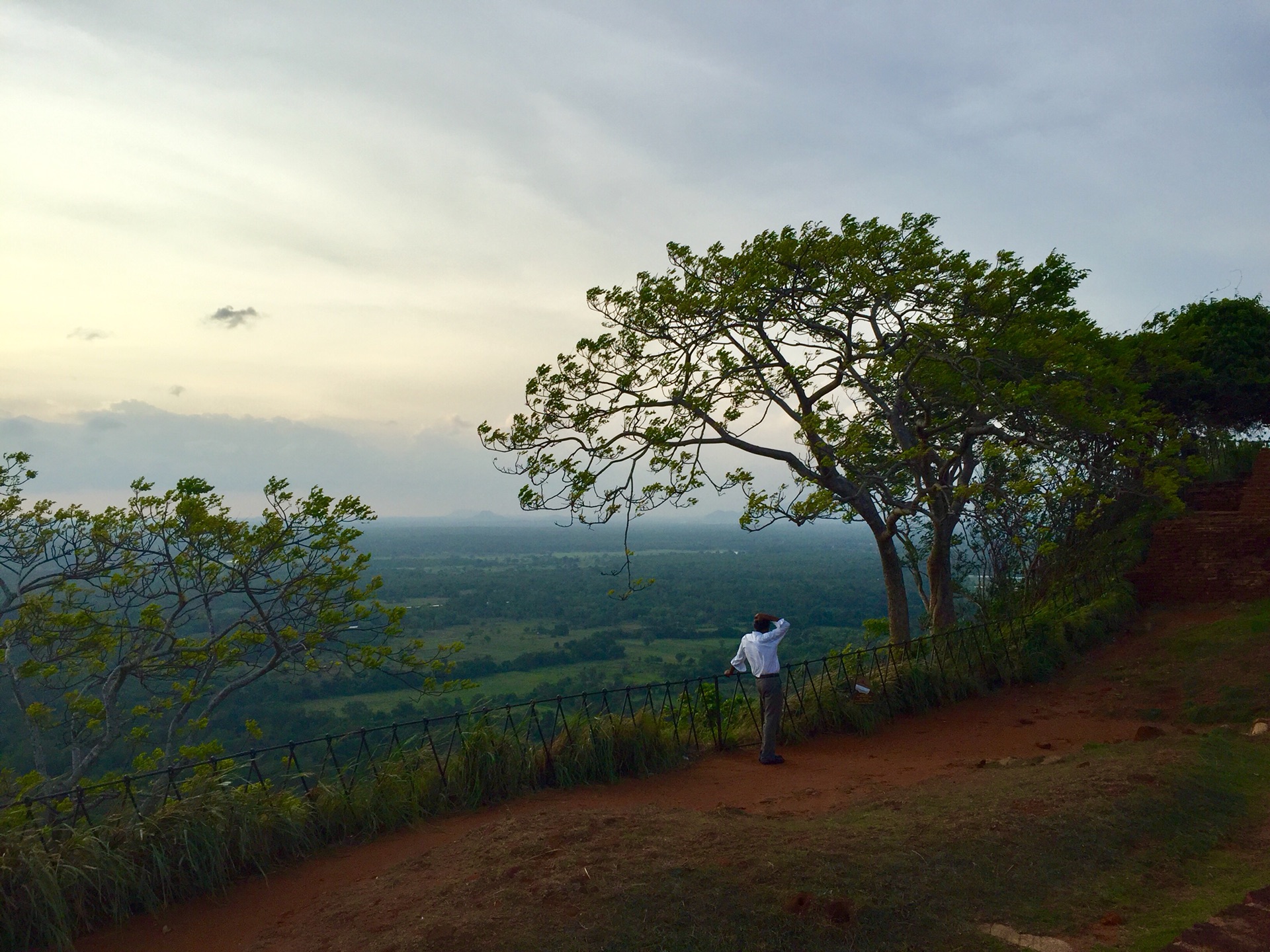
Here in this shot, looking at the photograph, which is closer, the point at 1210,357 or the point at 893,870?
the point at 893,870

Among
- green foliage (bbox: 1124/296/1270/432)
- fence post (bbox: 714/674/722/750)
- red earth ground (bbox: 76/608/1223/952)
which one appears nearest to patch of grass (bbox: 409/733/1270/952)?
red earth ground (bbox: 76/608/1223/952)

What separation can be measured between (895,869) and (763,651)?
3418 mm

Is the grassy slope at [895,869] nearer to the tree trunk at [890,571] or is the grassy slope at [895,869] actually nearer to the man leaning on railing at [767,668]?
the man leaning on railing at [767,668]

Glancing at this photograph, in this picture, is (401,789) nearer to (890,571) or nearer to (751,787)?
(751,787)

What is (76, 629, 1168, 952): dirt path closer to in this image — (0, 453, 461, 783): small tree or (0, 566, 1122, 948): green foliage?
(0, 566, 1122, 948): green foliage

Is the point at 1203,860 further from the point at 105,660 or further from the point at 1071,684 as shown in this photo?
the point at 105,660

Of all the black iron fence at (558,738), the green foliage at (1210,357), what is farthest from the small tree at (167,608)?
the green foliage at (1210,357)

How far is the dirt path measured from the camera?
4.91 metres

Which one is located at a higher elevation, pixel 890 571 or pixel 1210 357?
pixel 1210 357

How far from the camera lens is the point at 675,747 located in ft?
27.0

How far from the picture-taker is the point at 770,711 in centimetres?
838

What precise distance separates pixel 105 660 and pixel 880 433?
11.6 meters

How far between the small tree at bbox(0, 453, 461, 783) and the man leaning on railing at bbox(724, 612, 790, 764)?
13.7 ft

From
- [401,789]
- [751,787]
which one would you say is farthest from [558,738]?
[751,787]
